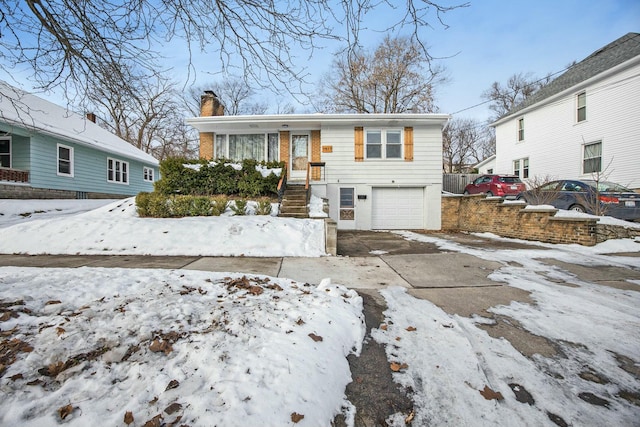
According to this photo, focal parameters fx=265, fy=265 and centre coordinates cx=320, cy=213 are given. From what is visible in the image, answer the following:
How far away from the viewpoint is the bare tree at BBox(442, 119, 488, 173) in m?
30.9

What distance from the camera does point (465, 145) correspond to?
102 feet

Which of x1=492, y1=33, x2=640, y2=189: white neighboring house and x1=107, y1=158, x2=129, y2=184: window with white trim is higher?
x1=492, y1=33, x2=640, y2=189: white neighboring house

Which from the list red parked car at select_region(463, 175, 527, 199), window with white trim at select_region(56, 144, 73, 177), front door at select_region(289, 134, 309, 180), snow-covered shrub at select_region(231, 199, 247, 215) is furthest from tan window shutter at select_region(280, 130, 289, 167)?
window with white trim at select_region(56, 144, 73, 177)

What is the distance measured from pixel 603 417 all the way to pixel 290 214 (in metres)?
6.81

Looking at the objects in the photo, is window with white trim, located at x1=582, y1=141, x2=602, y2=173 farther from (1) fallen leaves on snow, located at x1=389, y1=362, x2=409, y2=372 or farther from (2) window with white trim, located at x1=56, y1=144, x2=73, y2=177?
A: (2) window with white trim, located at x1=56, y1=144, x2=73, y2=177

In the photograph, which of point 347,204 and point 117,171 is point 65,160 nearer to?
point 117,171

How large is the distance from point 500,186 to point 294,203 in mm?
9329

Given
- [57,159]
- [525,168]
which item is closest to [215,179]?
[57,159]

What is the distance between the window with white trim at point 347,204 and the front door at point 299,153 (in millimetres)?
2060

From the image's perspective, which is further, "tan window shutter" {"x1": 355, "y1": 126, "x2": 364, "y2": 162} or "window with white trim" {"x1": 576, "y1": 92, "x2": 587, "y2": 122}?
"window with white trim" {"x1": 576, "y1": 92, "x2": 587, "y2": 122}

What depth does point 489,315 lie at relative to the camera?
2.85m

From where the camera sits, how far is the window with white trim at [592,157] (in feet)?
41.6

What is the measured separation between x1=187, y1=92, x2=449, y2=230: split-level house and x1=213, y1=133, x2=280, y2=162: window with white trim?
306mm

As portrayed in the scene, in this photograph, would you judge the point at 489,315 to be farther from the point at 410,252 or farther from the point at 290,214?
the point at 290,214
